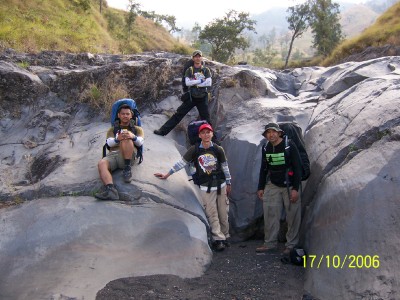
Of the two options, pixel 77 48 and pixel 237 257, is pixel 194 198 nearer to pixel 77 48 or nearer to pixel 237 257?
pixel 237 257

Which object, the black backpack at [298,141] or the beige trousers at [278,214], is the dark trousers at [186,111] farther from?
the beige trousers at [278,214]

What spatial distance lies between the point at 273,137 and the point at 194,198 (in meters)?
1.78

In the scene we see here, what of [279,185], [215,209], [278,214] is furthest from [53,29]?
[278,214]

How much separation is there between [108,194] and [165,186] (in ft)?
3.48

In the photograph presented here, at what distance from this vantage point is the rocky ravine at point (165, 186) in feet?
14.8

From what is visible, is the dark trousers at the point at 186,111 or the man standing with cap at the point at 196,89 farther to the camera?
the dark trousers at the point at 186,111

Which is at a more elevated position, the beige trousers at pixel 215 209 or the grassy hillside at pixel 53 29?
Result: the grassy hillside at pixel 53 29

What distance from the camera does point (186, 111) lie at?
27.1 feet

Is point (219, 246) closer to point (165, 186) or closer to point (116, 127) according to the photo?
point (165, 186)
